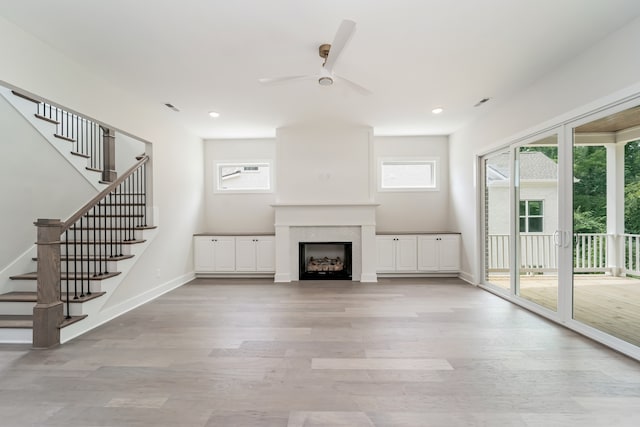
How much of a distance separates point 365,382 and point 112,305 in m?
3.15

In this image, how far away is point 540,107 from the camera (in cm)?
347

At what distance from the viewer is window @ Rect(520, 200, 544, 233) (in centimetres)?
370

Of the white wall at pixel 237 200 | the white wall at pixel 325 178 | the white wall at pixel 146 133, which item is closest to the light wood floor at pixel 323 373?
the white wall at pixel 146 133

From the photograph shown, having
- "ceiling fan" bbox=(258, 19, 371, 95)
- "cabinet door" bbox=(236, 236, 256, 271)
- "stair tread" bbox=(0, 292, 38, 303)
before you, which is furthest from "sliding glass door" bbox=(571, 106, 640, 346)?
"stair tread" bbox=(0, 292, 38, 303)

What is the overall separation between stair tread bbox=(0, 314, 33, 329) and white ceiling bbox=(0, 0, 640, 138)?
2.66 meters

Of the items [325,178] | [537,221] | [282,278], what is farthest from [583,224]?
[282,278]

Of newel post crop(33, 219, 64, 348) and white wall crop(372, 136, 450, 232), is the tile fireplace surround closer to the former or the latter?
white wall crop(372, 136, 450, 232)

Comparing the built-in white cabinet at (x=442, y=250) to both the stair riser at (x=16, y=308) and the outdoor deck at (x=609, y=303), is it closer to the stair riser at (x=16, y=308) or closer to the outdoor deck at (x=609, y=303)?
the outdoor deck at (x=609, y=303)

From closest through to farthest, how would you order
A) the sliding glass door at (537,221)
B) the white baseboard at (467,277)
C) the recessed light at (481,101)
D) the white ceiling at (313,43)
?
the white ceiling at (313,43) < the sliding glass door at (537,221) < the recessed light at (481,101) < the white baseboard at (467,277)

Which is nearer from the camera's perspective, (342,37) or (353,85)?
(342,37)

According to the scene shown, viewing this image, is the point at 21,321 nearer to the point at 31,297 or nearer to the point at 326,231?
the point at 31,297

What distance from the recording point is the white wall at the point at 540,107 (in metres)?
2.55

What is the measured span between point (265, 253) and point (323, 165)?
201 cm

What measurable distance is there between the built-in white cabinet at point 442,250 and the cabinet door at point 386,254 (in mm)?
538
